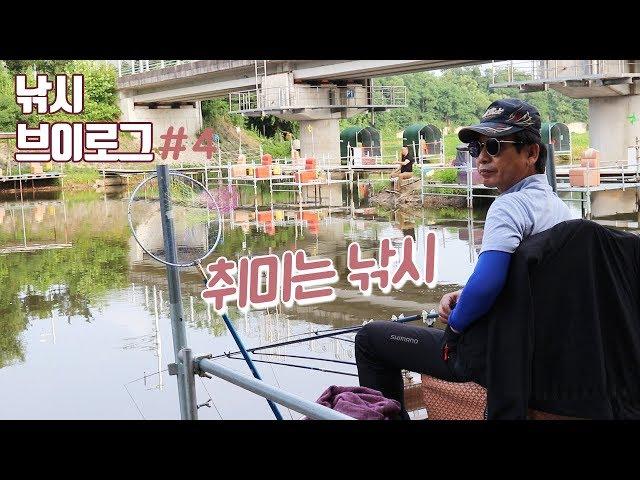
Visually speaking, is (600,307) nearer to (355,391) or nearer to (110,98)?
(355,391)

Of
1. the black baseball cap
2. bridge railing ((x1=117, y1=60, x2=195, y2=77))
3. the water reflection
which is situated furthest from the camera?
bridge railing ((x1=117, y1=60, x2=195, y2=77))

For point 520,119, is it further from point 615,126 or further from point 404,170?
point 404,170

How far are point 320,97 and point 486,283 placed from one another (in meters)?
25.6

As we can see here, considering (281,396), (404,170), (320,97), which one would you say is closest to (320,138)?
(320,97)

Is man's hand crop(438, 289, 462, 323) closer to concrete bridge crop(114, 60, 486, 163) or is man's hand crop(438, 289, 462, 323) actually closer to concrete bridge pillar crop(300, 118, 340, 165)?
concrete bridge crop(114, 60, 486, 163)

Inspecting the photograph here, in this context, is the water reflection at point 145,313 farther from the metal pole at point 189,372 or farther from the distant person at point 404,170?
the distant person at point 404,170

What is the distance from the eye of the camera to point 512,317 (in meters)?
1.77

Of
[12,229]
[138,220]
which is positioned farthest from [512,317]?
[12,229]

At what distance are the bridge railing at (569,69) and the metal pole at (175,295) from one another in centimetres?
1507

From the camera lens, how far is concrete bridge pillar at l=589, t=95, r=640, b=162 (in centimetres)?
1761

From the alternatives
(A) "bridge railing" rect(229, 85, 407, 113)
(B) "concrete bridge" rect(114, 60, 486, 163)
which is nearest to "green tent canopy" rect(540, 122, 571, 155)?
(B) "concrete bridge" rect(114, 60, 486, 163)

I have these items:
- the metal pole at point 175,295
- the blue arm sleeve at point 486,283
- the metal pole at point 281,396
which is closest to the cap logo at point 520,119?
the blue arm sleeve at point 486,283
